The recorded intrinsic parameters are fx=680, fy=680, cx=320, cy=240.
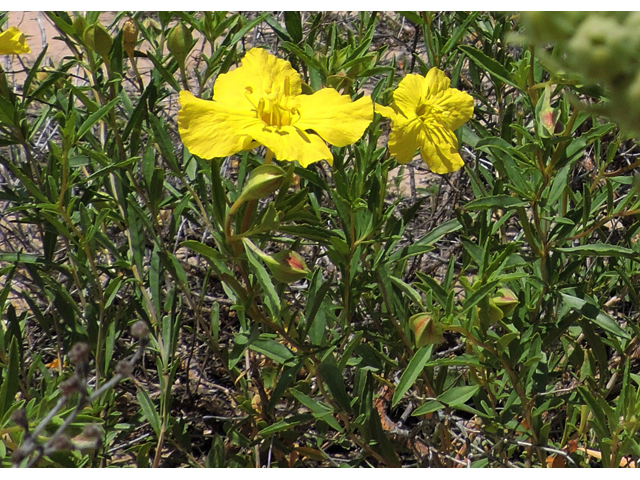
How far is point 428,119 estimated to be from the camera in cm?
157

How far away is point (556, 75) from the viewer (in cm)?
142

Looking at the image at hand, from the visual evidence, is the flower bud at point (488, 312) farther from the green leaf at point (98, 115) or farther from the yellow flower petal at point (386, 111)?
the green leaf at point (98, 115)

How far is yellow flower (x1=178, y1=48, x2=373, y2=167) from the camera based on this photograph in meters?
1.24

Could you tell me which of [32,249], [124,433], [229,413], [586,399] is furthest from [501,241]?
[32,249]

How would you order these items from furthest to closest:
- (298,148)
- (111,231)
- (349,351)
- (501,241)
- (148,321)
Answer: (111,231) < (501,241) < (148,321) < (349,351) < (298,148)

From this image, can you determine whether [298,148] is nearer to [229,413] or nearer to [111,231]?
[229,413]

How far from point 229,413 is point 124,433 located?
1.24ft

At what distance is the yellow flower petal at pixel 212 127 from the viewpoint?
4.07ft

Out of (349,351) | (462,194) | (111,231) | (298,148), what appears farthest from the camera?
(462,194)

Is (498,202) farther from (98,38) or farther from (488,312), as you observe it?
(98,38)

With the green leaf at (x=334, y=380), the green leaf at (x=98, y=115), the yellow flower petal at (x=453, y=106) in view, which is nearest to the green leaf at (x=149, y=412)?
the green leaf at (x=334, y=380)

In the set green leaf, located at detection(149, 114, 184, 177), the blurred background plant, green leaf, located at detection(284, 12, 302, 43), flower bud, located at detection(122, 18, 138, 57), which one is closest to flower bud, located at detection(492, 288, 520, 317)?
the blurred background plant

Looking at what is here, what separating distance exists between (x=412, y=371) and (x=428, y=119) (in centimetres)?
58

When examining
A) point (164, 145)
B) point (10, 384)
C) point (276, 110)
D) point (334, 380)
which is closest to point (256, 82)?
point (276, 110)
